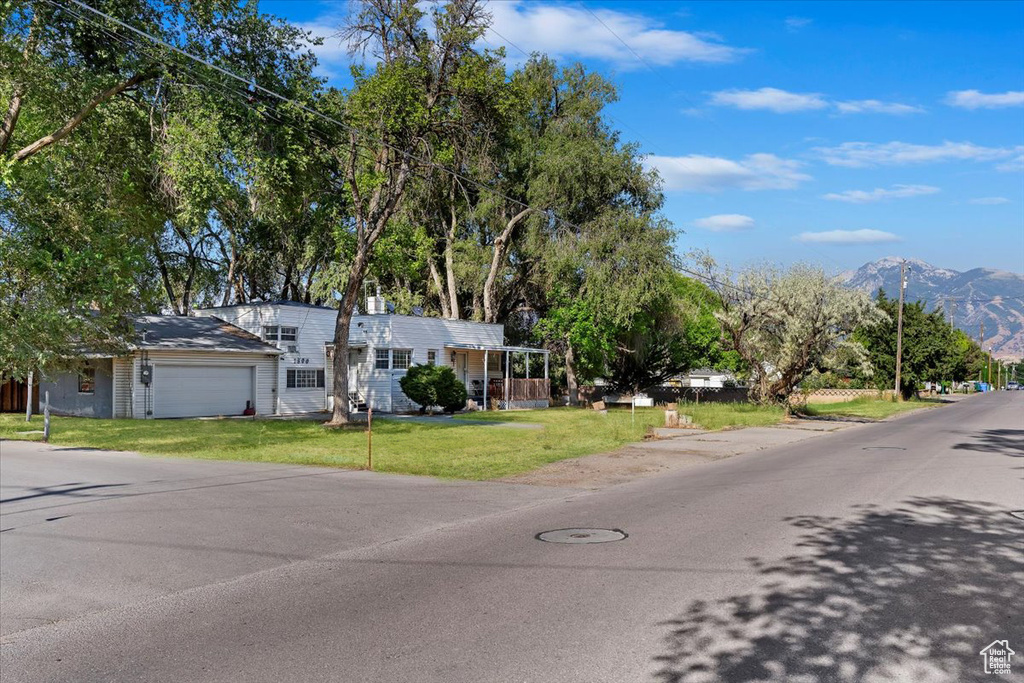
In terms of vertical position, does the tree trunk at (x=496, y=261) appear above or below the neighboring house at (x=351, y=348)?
above

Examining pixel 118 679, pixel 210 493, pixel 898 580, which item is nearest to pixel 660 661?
pixel 898 580

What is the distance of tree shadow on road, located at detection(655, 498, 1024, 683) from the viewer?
478 cm

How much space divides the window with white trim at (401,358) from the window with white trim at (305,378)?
3.33 metres

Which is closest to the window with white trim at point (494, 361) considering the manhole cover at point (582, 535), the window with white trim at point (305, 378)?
the window with white trim at point (305, 378)

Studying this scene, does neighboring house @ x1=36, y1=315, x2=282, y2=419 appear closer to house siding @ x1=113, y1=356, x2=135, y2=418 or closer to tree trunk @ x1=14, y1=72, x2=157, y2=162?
house siding @ x1=113, y1=356, x2=135, y2=418

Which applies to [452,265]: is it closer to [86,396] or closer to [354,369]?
[354,369]

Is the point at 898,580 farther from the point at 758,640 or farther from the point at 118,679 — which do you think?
the point at 118,679

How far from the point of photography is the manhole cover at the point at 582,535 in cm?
862

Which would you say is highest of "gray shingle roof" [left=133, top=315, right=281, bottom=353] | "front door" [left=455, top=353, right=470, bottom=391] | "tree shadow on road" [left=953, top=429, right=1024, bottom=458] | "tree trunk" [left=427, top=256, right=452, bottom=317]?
"tree trunk" [left=427, top=256, right=452, bottom=317]

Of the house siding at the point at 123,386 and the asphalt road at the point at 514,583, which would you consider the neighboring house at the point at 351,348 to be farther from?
the asphalt road at the point at 514,583

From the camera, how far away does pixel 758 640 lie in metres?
5.23

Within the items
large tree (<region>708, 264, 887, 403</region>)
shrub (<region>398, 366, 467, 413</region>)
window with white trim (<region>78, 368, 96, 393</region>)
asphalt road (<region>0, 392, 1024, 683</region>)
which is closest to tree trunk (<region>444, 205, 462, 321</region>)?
shrub (<region>398, 366, 467, 413</region>)

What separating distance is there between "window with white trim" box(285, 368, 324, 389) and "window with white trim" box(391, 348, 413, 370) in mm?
3330

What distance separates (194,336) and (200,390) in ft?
7.81
